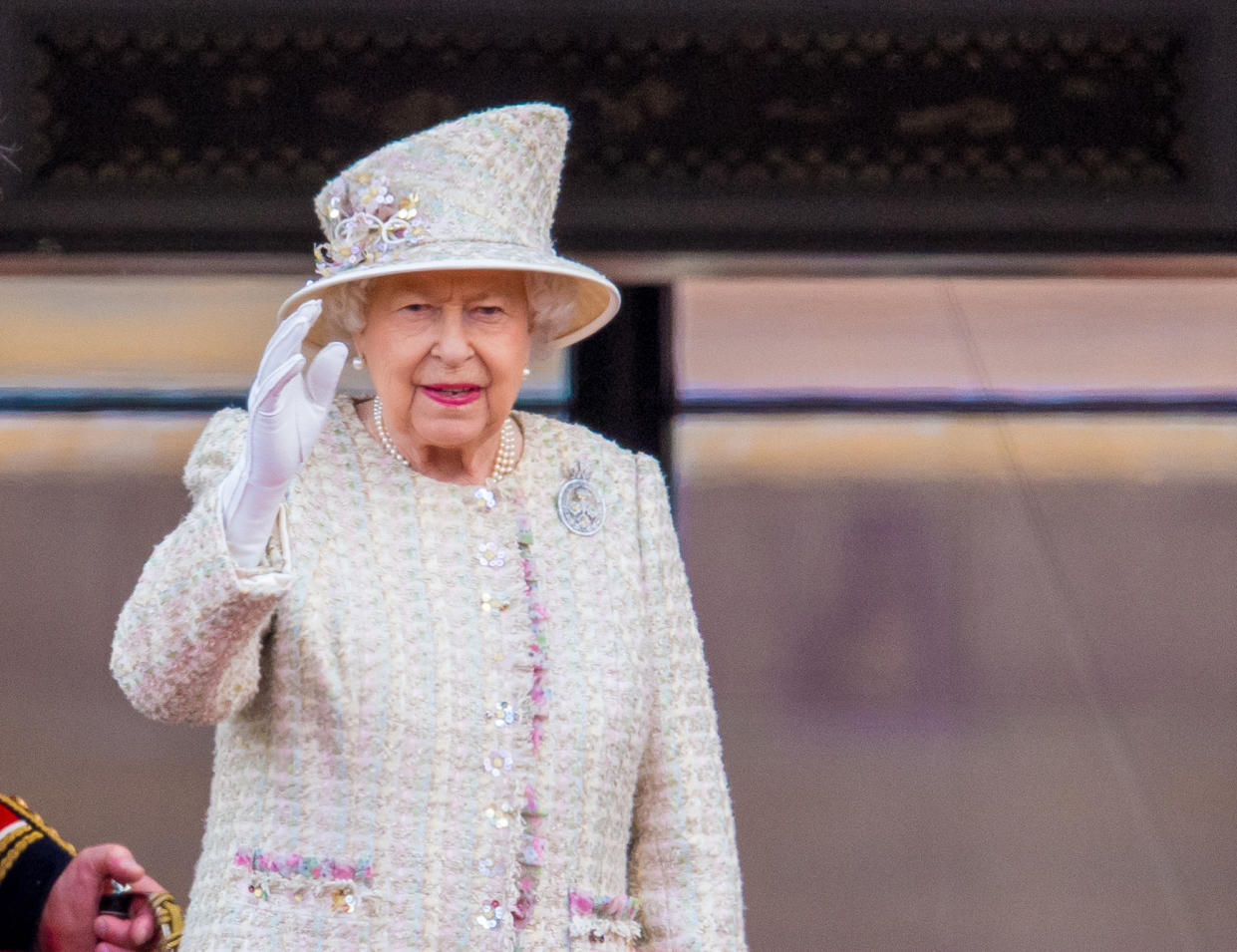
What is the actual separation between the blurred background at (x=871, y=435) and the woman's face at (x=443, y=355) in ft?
3.92

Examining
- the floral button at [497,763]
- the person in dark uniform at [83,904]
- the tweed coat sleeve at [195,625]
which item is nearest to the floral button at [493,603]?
the floral button at [497,763]

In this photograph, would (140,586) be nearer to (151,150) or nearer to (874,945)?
(151,150)

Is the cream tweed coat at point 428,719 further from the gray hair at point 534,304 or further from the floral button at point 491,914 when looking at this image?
the gray hair at point 534,304

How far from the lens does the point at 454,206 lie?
6.66 ft

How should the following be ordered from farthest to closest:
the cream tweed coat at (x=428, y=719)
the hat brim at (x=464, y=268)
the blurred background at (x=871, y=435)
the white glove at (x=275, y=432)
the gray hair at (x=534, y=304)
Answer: the blurred background at (x=871, y=435)
the gray hair at (x=534, y=304)
the hat brim at (x=464, y=268)
the cream tweed coat at (x=428, y=719)
the white glove at (x=275, y=432)

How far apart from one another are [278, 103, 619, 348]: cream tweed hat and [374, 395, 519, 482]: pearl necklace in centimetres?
14

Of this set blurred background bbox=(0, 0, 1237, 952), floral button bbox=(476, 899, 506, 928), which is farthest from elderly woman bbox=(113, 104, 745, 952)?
blurred background bbox=(0, 0, 1237, 952)

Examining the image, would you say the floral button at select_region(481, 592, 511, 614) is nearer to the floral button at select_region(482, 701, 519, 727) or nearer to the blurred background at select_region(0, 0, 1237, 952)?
the floral button at select_region(482, 701, 519, 727)

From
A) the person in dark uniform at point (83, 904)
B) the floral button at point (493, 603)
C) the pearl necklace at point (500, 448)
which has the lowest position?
the person in dark uniform at point (83, 904)

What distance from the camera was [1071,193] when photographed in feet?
10.4

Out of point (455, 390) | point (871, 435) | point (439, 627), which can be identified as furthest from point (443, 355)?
point (871, 435)

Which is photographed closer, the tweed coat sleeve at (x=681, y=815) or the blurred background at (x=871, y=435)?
the tweed coat sleeve at (x=681, y=815)

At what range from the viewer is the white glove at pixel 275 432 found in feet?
5.47

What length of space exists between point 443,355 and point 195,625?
0.41 m
